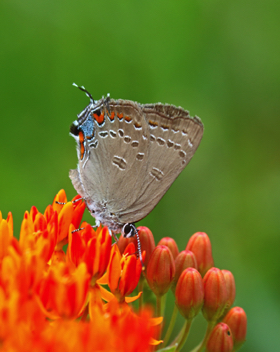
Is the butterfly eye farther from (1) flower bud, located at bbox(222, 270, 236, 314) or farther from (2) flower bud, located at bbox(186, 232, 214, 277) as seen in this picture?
(1) flower bud, located at bbox(222, 270, 236, 314)

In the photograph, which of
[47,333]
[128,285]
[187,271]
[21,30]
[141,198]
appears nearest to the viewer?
[47,333]

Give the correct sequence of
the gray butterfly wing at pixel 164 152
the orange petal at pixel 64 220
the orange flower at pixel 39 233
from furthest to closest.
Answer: the gray butterfly wing at pixel 164 152 → the orange petal at pixel 64 220 → the orange flower at pixel 39 233

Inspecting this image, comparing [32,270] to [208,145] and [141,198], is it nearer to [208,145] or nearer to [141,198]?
[141,198]

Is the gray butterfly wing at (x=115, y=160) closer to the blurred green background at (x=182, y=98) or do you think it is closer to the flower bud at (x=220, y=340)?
the blurred green background at (x=182, y=98)

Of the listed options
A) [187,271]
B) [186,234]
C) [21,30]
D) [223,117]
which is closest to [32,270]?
[187,271]

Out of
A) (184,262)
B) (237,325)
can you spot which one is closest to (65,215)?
(184,262)

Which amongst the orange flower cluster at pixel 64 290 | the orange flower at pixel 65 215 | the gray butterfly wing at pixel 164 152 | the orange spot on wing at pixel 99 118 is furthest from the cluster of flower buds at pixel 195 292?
the orange spot on wing at pixel 99 118

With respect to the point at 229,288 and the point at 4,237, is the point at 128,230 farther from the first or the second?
the point at 4,237
